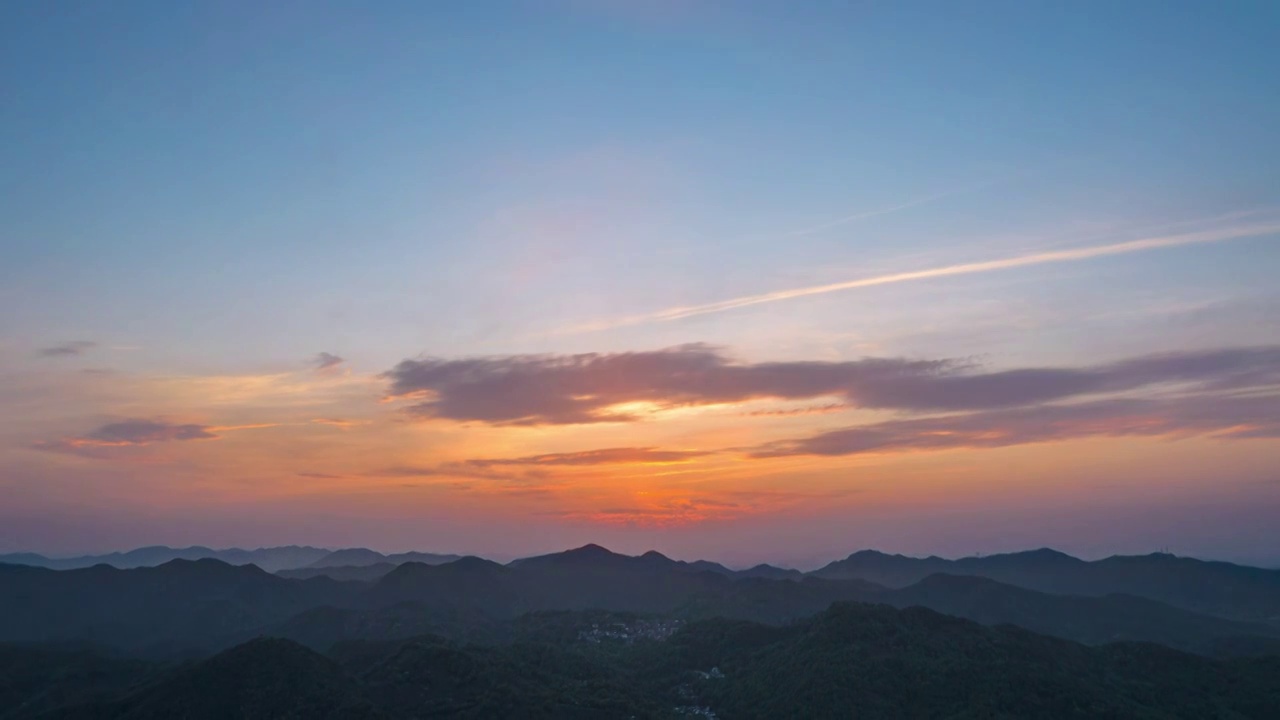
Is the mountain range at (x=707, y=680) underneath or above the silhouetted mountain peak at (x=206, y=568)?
underneath

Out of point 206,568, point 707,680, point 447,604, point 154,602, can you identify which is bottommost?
point 707,680

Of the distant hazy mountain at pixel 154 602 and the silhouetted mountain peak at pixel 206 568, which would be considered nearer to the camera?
the distant hazy mountain at pixel 154 602

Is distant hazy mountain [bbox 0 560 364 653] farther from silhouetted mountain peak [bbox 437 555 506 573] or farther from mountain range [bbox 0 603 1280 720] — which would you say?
mountain range [bbox 0 603 1280 720]

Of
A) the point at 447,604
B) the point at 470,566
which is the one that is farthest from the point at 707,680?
the point at 470,566

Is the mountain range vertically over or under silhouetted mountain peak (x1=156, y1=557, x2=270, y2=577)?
under

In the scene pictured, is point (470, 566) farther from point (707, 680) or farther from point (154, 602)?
point (707, 680)

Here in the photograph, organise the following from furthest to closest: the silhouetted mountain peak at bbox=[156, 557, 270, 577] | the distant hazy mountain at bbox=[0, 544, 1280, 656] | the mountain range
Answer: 1. the silhouetted mountain peak at bbox=[156, 557, 270, 577]
2. the distant hazy mountain at bbox=[0, 544, 1280, 656]
3. the mountain range

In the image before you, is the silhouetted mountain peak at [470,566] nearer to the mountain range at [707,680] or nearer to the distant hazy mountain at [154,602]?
the distant hazy mountain at [154,602]

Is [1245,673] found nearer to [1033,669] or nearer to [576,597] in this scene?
[1033,669]

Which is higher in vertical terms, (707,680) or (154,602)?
(154,602)

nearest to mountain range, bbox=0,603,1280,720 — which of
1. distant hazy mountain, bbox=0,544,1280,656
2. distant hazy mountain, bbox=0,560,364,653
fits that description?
distant hazy mountain, bbox=0,544,1280,656

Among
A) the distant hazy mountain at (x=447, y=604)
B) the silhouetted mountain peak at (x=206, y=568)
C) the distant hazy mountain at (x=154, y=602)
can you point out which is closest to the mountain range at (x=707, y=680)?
the distant hazy mountain at (x=447, y=604)
